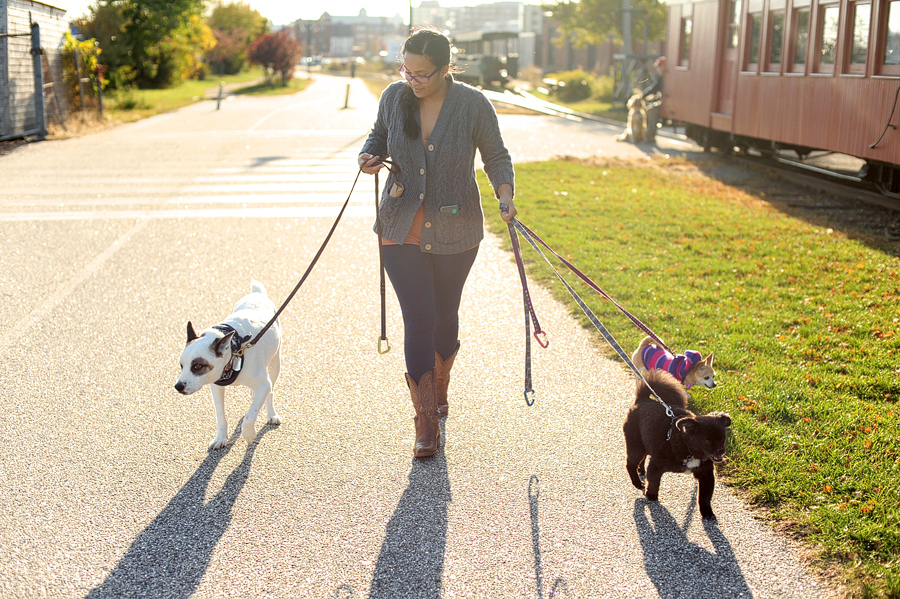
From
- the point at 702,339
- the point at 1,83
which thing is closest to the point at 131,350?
the point at 702,339

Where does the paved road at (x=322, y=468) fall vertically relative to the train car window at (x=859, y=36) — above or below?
below

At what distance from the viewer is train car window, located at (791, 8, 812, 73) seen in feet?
44.1

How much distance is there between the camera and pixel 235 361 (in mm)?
3979

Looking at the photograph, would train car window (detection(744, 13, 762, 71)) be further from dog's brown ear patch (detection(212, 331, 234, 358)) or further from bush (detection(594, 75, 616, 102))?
bush (detection(594, 75, 616, 102))

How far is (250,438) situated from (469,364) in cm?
187

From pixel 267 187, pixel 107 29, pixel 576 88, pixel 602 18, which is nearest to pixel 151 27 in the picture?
pixel 107 29

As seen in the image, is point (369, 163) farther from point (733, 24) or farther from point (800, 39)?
point (733, 24)

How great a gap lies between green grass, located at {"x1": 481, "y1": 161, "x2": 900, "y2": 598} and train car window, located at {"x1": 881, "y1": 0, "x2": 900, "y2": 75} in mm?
2307

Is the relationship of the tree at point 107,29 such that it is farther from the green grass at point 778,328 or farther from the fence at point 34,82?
the green grass at point 778,328

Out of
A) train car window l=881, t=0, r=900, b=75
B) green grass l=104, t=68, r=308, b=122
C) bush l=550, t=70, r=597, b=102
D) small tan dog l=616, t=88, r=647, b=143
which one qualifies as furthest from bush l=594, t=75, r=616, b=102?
train car window l=881, t=0, r=900, b=75

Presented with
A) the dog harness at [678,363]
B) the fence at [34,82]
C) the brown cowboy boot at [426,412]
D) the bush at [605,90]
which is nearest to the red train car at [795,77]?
the dog harness at [678,363]

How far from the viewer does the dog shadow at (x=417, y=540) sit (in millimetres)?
3105

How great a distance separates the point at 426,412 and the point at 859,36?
34.4ft

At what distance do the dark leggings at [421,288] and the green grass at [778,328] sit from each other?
1.59 meters
